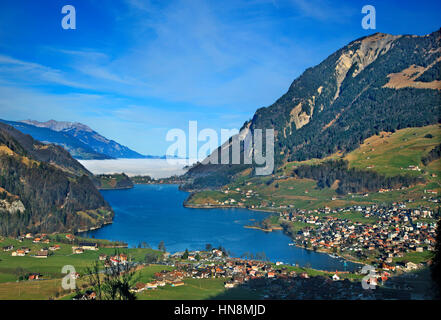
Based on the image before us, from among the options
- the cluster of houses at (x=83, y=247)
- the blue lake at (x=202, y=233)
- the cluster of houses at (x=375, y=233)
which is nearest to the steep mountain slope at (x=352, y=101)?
the blue lake at (x=202, y=233)

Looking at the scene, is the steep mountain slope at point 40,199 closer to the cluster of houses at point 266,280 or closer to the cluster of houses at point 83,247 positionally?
the cluster of houses at point 83,247

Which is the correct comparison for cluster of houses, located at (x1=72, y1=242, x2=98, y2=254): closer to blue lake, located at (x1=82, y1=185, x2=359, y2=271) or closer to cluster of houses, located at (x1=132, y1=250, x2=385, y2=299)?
blue lake, located at (x1=82, y1=185, x2=359, y2=271)

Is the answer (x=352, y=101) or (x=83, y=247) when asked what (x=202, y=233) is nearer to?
(x=83, y=247)

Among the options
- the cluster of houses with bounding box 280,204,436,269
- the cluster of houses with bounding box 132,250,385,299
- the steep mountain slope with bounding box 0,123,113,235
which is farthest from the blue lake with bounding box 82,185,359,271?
the cluster of houses with bounding box 132,250,385,299

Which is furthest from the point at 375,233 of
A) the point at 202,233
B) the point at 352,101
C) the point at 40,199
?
the point at 352,101
